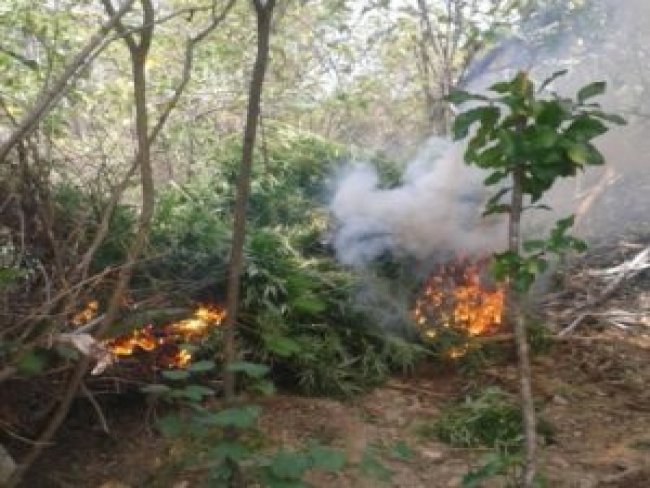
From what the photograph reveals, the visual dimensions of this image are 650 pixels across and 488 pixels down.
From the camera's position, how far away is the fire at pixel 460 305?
645 cm

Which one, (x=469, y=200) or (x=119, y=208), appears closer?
(x=119, y=208)

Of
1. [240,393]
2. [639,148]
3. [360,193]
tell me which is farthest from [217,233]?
[639,148]

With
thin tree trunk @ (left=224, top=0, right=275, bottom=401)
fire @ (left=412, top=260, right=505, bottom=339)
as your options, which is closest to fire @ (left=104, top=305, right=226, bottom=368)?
thin tree trunk @ (left=224, top=0, right=275, bottom=401)

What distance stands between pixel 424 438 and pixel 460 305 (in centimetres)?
196

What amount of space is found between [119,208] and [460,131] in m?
3.36

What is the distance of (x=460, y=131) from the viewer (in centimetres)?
303

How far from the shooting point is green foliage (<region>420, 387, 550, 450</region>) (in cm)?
470

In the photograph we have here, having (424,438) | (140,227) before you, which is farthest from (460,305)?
(140,227)

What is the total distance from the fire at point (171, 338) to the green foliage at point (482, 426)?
1.81 meters

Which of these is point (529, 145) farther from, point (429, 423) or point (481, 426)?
point (429, 423)

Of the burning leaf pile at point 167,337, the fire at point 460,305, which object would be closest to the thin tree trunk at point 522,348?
the burning leaf pile at point 167,337

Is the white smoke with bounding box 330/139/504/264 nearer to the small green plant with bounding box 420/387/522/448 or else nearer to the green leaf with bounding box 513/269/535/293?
the small green plant with bounding box 420/387/522/448

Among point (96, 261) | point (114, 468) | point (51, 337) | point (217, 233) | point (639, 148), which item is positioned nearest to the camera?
point (51, 337)

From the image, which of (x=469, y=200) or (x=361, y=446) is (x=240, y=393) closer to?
(x=361, y=446)
